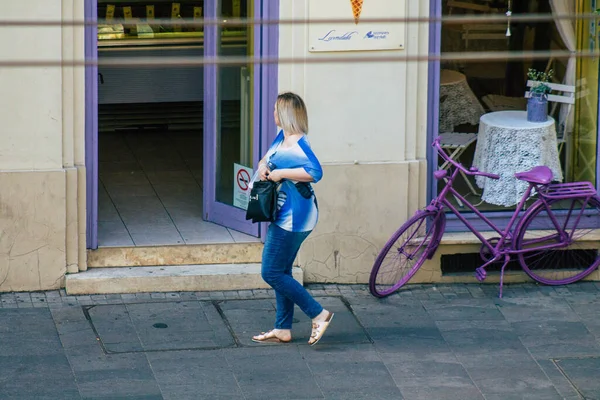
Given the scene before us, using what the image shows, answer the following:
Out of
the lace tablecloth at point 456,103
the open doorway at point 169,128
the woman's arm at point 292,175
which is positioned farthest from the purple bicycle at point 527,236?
the woman's arm at point 292,175

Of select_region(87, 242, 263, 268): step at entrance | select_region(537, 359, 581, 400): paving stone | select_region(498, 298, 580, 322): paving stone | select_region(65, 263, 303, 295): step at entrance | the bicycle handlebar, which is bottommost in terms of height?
select_region(537, 359, 581, 400): paving stone

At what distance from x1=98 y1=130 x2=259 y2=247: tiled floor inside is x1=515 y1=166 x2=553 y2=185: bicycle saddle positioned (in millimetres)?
2167

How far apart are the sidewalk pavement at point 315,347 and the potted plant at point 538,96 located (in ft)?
4.62

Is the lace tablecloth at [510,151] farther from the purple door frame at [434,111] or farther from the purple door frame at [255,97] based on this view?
the purple door frame at [255,97]

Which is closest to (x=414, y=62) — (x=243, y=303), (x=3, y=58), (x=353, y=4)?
(x=353, y=4)

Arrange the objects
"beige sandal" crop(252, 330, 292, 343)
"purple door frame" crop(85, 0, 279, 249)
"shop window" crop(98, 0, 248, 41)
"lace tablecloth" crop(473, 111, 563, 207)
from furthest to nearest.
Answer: "shop window" crop(98, 0, 248, 41)
"lace tablecloth" crop(473, 111, 563, 207)
"purple door frame" crop(85, 0, 279, 249)
"beige sandal" crop(252, 330, 292, 343)

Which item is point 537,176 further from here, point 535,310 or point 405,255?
point 405,255

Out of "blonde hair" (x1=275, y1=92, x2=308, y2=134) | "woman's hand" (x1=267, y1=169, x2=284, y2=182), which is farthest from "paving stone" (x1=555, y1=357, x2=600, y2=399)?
"blonde hair" (x1=275, y1=92, x2=308, y2=134)

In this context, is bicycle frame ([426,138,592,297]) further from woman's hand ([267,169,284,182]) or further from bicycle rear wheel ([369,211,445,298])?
woman's hand ([267,169,284,182])

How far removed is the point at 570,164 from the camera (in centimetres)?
1027

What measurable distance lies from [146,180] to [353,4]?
10.4 feet

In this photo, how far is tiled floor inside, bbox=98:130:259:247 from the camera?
995 centimetres

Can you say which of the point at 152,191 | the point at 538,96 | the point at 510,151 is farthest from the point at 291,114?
the point at 152,191

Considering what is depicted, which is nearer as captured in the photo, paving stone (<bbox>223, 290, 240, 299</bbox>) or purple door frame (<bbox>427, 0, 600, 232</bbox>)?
paving stone (<bbox>223, 290, 240, 299</bbox>)
